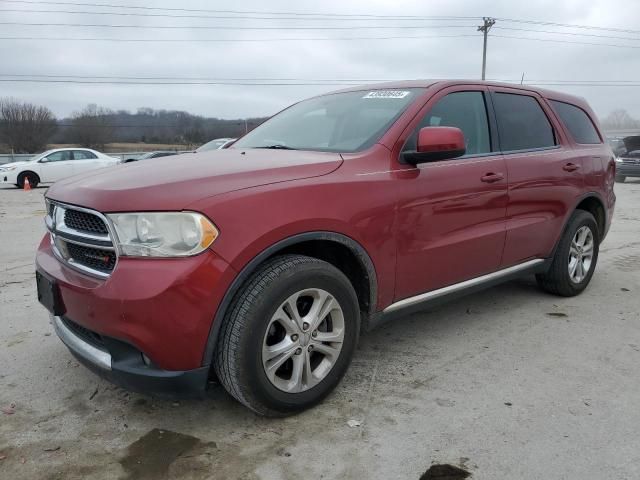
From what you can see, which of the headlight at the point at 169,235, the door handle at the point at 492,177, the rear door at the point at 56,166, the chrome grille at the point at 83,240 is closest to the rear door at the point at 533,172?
the door handle at the point at 492,177

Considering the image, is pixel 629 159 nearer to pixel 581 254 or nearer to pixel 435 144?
pixel 581 254

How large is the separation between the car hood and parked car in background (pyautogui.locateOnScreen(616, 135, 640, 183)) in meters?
18.6

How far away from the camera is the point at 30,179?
1767 centimetres

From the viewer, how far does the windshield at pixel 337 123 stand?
10.4ft

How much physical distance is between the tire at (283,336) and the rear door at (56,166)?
17.7m

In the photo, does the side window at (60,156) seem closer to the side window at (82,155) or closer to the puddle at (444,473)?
the side window at (82,155)

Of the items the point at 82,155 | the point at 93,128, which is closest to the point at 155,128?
the point at 93,128

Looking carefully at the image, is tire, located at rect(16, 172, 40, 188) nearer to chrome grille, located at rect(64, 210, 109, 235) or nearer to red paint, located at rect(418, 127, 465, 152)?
chrome grille, located at rect(64, 210, 109, 235)

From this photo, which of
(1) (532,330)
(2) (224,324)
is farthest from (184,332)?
(1) (532,330)

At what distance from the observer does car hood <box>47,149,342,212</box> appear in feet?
7.50

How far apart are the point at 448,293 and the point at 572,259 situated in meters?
1.77

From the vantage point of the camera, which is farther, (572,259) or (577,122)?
(577,122)

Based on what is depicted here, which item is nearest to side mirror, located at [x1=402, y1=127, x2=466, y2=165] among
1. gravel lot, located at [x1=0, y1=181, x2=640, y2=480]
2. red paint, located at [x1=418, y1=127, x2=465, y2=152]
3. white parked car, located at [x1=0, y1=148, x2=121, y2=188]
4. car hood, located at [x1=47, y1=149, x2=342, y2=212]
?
red paint, located at [x1=418, y1=127, x2=465, y2=152]

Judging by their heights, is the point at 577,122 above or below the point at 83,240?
above
